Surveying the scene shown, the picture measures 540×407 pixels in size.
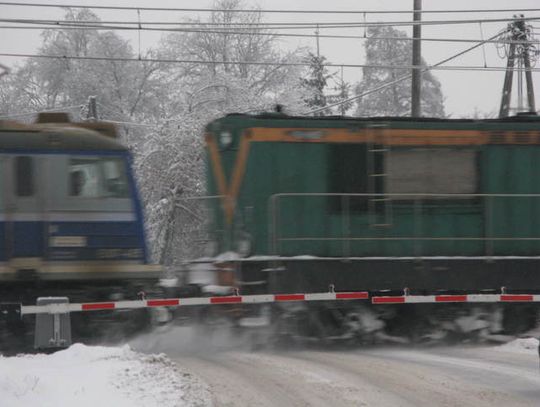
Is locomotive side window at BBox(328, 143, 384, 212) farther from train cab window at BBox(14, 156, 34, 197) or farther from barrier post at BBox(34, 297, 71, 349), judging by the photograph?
train cab window at BBox(14, 156, 34, 197)

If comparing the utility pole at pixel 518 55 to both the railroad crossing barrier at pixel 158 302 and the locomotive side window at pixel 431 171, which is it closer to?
the locomotive side window at pixel 431 171

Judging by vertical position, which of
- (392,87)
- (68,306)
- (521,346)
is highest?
(392,87)

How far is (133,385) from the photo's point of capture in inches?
295

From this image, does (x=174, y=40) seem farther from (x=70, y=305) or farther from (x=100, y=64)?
(x=70, y=305)

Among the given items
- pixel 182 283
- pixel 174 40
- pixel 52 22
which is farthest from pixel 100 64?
pixel 182 283

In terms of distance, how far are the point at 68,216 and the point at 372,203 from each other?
459 centimetres

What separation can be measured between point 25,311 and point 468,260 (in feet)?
21.6

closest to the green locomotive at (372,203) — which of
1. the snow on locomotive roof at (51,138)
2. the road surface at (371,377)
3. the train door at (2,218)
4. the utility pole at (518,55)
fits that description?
the road surface at (371,377)

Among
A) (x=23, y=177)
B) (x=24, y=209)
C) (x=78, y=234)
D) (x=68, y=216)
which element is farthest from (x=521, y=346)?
(x=23, y=177)

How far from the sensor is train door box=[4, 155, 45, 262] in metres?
10.2

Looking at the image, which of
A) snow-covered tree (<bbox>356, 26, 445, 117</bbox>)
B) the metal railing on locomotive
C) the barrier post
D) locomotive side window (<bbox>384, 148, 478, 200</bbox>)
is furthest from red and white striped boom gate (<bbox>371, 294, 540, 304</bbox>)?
snow-covered tree (<bbox>356, 26, 445, 117</bbox>)

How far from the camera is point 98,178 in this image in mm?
10633

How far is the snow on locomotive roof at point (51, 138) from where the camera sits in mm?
10353

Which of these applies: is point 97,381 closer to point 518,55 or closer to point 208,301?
point 208,301
